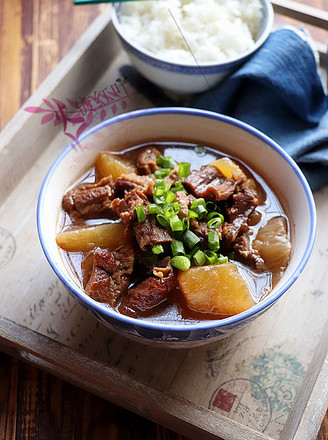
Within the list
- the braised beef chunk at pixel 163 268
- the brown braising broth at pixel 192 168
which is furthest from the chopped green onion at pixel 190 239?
the brown braising broth at pixel 192 168

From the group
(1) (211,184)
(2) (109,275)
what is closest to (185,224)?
Answer: (1) (211,184)

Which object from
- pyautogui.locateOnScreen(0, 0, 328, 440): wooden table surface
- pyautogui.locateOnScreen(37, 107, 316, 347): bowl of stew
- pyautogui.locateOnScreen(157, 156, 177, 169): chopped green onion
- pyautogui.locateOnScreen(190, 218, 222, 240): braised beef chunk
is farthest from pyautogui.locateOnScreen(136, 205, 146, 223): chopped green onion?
pyautogui.locateOnScreen(0, 0, 328, 440): wooden table surface

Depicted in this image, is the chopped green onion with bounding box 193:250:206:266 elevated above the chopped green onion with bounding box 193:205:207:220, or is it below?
below

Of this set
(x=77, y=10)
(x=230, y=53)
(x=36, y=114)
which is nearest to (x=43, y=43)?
(x=77, y=10)

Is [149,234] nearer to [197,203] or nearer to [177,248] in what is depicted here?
[177,248]

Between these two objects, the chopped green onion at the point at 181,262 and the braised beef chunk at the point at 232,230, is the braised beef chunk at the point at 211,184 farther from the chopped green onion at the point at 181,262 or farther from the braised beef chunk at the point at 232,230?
the chopped green onion at the point at 181,262

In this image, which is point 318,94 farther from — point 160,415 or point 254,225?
point 160,415

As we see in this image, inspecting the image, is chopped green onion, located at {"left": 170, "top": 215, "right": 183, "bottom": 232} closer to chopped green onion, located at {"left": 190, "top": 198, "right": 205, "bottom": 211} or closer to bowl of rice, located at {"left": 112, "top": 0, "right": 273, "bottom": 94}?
chopped green onion, located at {"left": 190, "top": 198, "right": 205, "bottom": 211}
